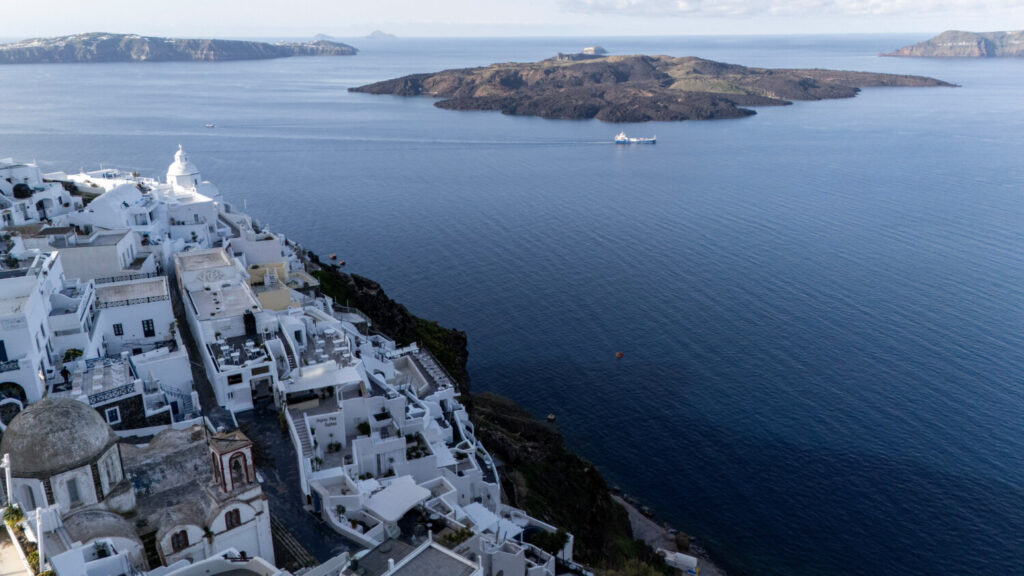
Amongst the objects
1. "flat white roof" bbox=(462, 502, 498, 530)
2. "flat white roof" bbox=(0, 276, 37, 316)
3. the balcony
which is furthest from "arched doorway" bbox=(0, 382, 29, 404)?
"flat white roof" bbox=(462, 502, 498, 530)

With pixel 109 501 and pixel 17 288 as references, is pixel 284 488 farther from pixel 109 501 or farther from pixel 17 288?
pixel 17 288

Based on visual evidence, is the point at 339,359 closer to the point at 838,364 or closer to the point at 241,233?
the point at 241,233

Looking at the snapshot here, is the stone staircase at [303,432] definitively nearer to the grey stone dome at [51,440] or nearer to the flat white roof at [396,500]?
the flat white roof at [396,500]

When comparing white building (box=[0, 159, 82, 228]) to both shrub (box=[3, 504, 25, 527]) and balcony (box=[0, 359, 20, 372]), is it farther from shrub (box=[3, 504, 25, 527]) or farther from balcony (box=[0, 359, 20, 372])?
shrub (box=[3, 504, 25, 527])

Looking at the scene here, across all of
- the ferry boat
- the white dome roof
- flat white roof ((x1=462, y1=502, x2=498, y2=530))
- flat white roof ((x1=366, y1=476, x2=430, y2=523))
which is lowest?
flat white roof ((x1=462, y1=502, x2=498, y2=530))

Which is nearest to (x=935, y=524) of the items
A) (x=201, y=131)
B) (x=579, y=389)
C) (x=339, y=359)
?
(x=579, y=389)

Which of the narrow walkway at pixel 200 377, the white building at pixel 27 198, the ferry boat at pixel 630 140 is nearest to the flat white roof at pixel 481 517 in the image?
the narrow walkway at pixel 200 377
